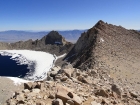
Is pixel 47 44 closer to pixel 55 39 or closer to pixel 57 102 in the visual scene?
pixel 55 39

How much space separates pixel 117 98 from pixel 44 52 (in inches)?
5372

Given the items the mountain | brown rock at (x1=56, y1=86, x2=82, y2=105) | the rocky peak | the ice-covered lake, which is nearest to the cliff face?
the rocky peak

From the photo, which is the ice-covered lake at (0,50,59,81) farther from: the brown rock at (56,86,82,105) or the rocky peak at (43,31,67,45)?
the brown rock at (56,86,82,105)

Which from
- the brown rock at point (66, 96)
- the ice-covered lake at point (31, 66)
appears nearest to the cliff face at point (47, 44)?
the ice-covered lake at point (31, 66)

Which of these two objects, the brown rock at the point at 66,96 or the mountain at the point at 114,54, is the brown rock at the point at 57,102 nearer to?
the brown rock at the point at 66,96

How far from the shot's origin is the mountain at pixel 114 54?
135ft

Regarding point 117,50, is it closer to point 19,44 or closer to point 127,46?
point 127,46

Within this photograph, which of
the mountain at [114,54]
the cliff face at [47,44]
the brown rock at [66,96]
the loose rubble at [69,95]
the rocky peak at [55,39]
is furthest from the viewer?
the rocky peak at [55,39]

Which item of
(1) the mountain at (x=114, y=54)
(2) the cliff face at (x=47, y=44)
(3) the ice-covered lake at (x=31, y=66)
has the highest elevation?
(1) the mountain at (x=114, y=54)

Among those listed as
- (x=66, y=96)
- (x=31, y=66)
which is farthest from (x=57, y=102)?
(x=31, y=66)

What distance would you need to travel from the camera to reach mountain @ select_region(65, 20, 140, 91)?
4104cm

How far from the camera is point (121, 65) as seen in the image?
48.6 metres

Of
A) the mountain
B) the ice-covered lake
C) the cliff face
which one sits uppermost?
the mountain

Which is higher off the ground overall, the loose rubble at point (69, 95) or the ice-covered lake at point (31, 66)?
the loose rubble at point (69, 95)
